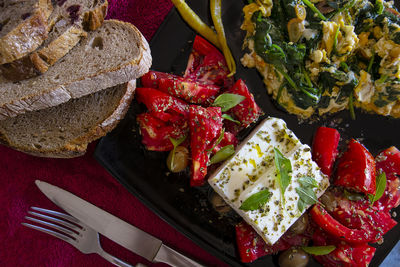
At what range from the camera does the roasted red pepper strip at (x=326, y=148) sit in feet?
10.0

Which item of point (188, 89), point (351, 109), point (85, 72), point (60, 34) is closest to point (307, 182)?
point (351, 109)

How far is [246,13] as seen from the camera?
293 cm

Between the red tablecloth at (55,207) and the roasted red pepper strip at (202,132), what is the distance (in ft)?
2.28

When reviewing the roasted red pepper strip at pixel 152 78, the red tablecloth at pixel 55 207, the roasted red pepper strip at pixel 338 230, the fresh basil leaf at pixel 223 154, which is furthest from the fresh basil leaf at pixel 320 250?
the roasted red pepper strip at pixel 152 78

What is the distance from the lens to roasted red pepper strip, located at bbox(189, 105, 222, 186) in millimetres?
2697

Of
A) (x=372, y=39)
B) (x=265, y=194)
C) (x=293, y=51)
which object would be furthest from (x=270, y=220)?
(x=372, y=39)

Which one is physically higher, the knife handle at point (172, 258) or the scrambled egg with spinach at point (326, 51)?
the scrambled egg with spinach at point (326, 51)

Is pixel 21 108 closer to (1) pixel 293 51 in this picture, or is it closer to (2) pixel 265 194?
(2) pixel 265 194

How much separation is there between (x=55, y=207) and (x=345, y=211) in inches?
95.8

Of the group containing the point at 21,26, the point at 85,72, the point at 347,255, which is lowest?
the point at 347,255

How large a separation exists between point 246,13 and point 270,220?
5.43 feet

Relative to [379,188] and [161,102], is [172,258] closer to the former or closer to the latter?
[161,102]

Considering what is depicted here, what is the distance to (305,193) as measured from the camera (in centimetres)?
280

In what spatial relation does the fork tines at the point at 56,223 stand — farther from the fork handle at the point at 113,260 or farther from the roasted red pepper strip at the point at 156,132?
the roasted red pepper strip at the point at 156,132
